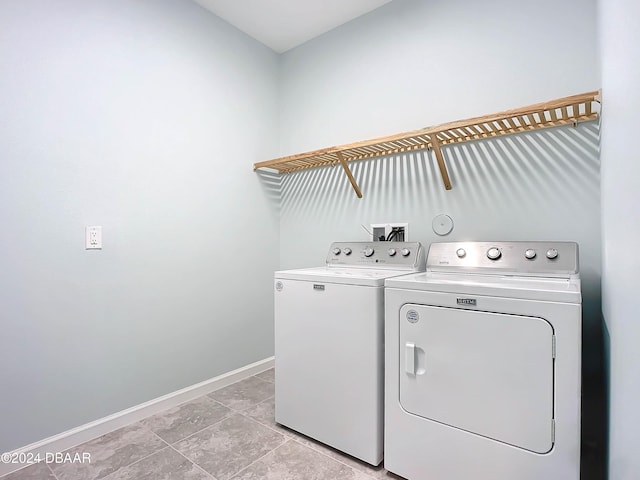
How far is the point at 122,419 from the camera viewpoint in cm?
189

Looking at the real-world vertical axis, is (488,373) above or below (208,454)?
above

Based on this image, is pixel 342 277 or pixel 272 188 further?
pixel 272 188

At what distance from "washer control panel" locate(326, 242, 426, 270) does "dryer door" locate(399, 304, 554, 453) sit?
59 cm

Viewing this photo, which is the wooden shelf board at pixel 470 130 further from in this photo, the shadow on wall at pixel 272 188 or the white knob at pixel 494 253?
the white knob at pixel 494 253

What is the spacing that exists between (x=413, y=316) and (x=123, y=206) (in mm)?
1674

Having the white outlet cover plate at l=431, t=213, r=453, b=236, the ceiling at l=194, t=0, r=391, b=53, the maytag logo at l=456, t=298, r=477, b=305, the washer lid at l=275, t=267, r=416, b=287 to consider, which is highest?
the ceiling at l=194, t=0, r=391, b=53

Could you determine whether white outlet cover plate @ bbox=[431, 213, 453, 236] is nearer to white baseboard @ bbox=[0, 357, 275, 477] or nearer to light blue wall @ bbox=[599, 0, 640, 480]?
light blue wall @ bbox=[599, 0, 640, 480]

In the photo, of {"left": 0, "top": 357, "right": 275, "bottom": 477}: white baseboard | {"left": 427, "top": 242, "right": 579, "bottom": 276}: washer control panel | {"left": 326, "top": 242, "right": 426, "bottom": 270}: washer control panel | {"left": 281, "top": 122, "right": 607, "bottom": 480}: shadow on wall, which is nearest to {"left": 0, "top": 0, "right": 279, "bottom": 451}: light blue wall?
{"left": 0, "top": 357, "right": 275, "bottom": 477}: white baseboard

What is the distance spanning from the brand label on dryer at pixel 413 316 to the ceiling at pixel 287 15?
2102 mm

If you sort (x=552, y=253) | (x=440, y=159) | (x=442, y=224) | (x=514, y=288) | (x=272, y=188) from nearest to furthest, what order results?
(x=514, y=288) < (x=552, y=253) < (x=440, y=159) < (x=442, y=224) < (x=272, y=188)

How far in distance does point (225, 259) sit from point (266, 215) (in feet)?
1.76

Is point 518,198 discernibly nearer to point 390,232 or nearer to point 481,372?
point 390,232

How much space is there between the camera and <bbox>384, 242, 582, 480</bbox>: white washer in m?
1.12

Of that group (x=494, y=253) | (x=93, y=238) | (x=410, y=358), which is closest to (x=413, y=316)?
(x=410, y=358)
